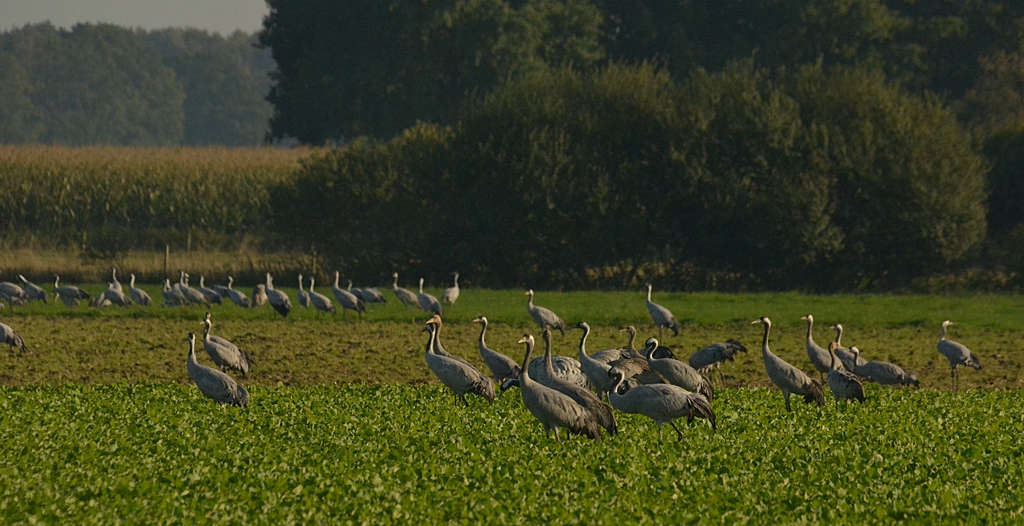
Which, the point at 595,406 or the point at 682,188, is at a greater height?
the point at 682,188

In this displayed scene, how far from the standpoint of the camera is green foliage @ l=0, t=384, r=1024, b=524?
11.2 metres

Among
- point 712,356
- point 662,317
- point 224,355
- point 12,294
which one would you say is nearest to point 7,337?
point 224,355

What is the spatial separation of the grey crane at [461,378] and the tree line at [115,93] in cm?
10266

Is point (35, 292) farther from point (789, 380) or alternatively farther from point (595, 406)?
point (595, 406)

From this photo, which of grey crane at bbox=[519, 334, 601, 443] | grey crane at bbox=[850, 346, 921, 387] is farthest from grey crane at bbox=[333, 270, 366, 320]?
grey crane at bbox=[519, 334, 601, 443]

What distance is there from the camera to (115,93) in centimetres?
13025

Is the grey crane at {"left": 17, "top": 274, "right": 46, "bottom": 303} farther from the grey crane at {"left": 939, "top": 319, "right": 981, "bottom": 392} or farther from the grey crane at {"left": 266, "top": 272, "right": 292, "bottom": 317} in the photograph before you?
the grey crane at {"left": 939, "top": 319, "right": 981, "bottom": 392}

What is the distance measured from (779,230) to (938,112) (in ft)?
23.0

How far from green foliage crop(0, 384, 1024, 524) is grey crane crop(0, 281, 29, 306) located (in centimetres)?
1544

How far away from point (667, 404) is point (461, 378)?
367 cm

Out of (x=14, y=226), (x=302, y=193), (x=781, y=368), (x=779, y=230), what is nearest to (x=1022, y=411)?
(x=781, y=368)

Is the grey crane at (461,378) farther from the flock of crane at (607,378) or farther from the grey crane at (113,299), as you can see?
the grey crane at (113,299)

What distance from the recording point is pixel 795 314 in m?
32.4

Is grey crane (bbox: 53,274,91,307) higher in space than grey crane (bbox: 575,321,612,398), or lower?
lower
